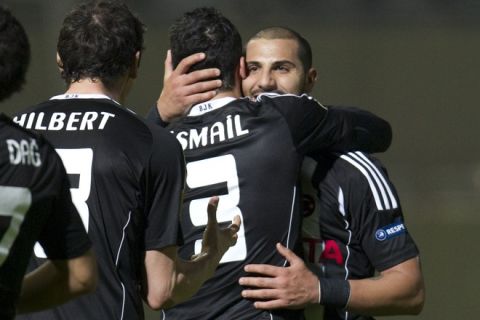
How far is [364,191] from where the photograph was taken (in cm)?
413

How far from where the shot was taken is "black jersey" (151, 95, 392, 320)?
4125 millimetres

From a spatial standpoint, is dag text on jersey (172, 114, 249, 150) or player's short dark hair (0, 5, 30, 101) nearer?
player's short dark hair (0, 5, 30, 101)

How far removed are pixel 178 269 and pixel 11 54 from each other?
3.51ft

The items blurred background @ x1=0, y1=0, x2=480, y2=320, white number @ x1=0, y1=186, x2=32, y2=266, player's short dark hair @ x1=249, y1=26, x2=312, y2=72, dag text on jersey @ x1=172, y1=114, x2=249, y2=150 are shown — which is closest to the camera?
white number @ x1=0, y1=186, x2=32, y2=266

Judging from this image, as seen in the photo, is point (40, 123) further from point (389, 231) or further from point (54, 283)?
point (389, 231)

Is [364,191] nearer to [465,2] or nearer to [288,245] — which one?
[288,245]

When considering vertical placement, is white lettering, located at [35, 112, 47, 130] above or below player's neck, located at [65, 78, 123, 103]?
below

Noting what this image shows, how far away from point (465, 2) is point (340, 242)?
10762 millimetres

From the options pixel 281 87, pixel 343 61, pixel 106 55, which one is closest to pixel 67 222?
pixel 106 55

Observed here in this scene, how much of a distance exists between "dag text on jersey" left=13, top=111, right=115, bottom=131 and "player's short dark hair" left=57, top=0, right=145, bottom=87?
13cm

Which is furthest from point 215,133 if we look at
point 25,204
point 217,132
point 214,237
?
point 25,204

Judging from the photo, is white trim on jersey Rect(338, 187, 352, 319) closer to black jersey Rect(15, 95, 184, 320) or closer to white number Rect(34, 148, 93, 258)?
black jersey Rect(15, 95, 184, 320)

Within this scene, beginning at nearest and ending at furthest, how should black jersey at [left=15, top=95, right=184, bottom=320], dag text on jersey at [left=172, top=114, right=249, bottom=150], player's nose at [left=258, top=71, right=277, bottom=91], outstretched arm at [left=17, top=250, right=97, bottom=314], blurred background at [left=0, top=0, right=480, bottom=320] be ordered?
1. outstretched arm at [left=17, top=250, right=97, bottom=314]
2. black jersey at [left=15, top=95, right=184, bottom=320]
3. dag text on jersey at [left=172, top=114, right=249, bottom=150]
4. player's nose at [left=258, top=71, right=277, bottom=91]
5. blurred background at [left=0, top=0, right=480, bottom=320]

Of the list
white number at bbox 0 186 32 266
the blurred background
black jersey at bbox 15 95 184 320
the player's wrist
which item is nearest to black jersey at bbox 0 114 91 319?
white number at bbox 0 186 32 266
